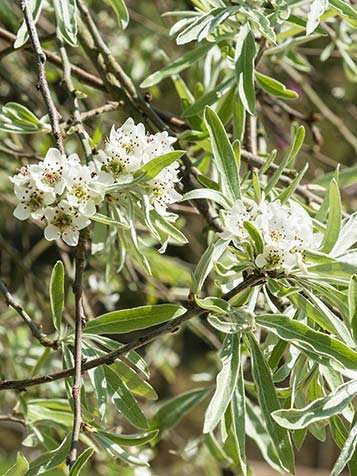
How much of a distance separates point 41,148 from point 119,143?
1251 mm

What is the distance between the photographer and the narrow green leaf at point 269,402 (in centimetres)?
95

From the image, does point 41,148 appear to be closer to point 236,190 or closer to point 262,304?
point 262,304

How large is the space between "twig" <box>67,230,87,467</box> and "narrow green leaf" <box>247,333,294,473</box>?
21 cm

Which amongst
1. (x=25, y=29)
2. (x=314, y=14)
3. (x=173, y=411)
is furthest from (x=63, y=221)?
(x=173, y=411)

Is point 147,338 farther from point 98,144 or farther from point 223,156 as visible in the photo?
point 98,144

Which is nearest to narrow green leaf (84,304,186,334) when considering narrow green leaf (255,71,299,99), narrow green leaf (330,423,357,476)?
narrow green leaf (330,423,357,476)

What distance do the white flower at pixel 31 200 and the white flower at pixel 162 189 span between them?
0.42 feet

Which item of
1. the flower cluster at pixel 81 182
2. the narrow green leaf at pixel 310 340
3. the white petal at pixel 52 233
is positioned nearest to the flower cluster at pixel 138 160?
the flower cluster at pixel 81 182

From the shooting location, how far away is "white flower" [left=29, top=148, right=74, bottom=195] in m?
0.99

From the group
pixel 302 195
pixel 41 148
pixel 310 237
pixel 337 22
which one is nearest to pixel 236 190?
pixel 310 237

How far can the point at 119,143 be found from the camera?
106 centimetres

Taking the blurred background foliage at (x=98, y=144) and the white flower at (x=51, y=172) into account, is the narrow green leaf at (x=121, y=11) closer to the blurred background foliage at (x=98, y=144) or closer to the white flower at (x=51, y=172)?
the blurred background foliage at (x=98, y=144)

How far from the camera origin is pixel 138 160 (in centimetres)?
104

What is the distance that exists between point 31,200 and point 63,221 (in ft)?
0.18
